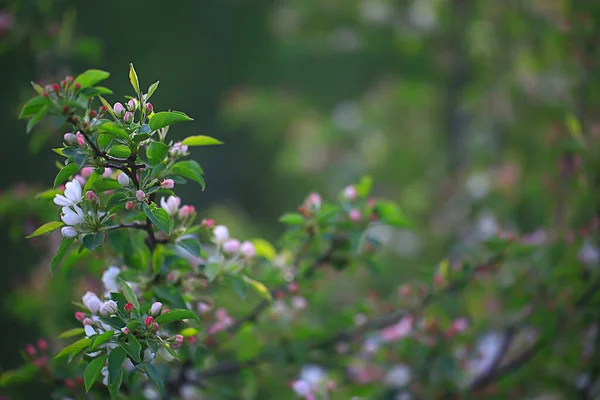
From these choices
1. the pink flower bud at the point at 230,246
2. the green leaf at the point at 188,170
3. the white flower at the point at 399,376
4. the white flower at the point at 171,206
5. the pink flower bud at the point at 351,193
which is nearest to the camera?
the green leaf at the point at 188,170

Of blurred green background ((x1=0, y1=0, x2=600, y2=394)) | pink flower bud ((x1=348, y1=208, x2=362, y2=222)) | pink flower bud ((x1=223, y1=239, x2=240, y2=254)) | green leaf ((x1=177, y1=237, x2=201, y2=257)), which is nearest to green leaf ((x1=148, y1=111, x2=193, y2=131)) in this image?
green leaf ((x1=177, y1=237, x2=201, y2=257))

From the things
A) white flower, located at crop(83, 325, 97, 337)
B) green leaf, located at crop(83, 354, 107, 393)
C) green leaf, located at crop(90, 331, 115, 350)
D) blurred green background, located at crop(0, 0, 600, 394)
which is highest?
blurred green background, located at crop(0, 0, 600, 394)

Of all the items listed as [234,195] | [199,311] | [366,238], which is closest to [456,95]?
[366,238]

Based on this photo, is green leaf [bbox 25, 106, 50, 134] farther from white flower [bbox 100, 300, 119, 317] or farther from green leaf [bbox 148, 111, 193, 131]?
white flower [bbox 100, 300, 119, 317]

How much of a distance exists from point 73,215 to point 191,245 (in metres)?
0.22

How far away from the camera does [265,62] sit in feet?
17.1

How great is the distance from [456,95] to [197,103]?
8.86ft

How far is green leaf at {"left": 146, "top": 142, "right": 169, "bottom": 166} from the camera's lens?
0.90m

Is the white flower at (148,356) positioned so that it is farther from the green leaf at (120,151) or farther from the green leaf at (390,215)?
the green leaf at (390,215)

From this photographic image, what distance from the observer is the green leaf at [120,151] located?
0.92m

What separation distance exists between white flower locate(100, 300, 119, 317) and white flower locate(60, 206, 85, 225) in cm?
14

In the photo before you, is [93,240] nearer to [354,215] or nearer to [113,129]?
[113,129]

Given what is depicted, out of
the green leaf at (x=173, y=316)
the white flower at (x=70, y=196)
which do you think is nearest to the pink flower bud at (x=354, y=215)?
the green leaf at (x=173, y=316)

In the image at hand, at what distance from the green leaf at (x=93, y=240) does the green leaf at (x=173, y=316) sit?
0.15m
